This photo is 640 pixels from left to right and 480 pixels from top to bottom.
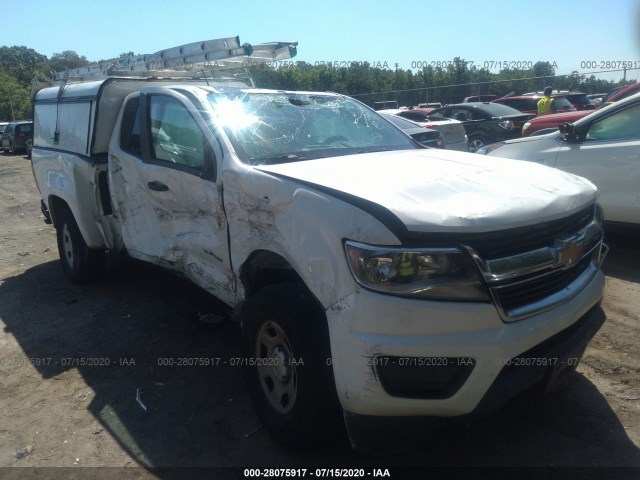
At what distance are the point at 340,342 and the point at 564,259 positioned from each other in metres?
1.12

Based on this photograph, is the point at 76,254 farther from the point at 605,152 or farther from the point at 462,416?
the point at 605,152

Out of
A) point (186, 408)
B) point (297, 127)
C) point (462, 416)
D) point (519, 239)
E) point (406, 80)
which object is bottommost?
point (186, 408)

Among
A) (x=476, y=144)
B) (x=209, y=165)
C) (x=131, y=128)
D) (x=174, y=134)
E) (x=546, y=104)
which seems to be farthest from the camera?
(x=546, y=104)

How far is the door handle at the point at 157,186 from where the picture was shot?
3753mm

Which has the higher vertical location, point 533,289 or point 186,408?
point 533,289

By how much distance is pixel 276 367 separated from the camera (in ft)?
9.11

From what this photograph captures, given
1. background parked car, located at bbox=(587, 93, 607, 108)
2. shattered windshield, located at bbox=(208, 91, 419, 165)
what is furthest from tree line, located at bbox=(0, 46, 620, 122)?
shattered windshield, located at bbox=(208, 91, 419, 165)

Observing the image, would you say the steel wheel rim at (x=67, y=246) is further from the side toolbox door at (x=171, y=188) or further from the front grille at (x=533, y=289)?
the front grille at (x=533, y=289)

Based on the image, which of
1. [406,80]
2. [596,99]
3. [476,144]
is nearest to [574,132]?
[476,144]

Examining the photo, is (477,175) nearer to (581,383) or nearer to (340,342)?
(340,342)

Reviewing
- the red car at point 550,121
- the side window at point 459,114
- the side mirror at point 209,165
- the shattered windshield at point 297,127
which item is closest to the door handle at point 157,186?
the side mirror at point 209,165

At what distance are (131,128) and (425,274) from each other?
313cm

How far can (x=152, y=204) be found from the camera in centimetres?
398

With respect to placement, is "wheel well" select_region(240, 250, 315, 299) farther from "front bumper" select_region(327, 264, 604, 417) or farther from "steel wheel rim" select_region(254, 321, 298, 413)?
"front bumper" select_region(327, 264, 604, 417)
